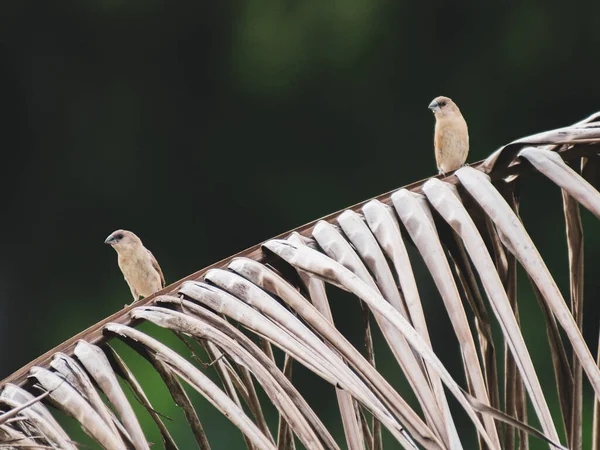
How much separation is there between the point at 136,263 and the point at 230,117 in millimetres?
2310

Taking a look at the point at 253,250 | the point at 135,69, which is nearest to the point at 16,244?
the point at 135,69

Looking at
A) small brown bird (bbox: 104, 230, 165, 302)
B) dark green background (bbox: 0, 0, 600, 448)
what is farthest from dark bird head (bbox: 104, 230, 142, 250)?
dark green background (bbox: 0, 0, 600, 448)

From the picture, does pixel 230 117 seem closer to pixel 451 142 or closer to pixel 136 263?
pixel 136 263

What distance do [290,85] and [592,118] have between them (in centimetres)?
410

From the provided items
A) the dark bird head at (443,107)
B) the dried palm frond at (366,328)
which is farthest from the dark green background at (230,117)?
the dried palm frond at (366,328)

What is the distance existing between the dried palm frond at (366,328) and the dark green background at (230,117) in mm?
3900

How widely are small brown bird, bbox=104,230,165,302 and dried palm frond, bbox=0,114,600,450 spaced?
195 centimetres

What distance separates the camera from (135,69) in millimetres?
5531

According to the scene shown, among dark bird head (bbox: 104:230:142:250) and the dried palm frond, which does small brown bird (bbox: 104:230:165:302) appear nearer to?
dark bird head (bbox: 104:230:142:250)

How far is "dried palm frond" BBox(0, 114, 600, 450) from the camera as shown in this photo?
3.25 feet

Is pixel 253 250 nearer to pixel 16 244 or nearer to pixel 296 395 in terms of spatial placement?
pixel 296 395

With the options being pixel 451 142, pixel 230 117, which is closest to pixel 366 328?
pixel 451 142

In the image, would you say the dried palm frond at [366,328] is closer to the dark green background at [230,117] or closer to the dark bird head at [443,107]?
the dark bird head at [443,107]

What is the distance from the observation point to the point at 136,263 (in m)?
3.38
